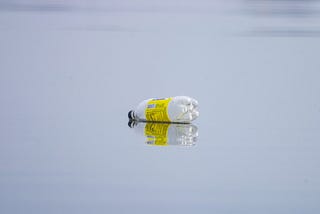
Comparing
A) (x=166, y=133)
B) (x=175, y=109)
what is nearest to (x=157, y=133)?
(x=166, y=133)

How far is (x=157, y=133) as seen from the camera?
5.49 metres

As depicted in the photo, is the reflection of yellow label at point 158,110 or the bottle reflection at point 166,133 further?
the reflection of yellow label at point 158,110

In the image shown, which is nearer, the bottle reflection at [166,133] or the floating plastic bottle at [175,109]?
the bottle reflection at [166,133]

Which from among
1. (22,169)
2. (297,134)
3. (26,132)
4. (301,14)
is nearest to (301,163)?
(297,134)

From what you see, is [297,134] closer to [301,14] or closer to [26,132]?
[26,132]

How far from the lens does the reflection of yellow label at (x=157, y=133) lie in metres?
4.90

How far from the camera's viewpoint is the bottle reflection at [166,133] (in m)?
4.92

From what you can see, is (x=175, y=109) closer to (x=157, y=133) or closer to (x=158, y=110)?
(x=158, y=110)

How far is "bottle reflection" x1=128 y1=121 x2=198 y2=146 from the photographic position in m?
4.92

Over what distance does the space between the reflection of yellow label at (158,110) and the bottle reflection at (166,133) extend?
0.08 meters

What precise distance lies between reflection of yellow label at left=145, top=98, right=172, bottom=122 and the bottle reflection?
8 centimetres

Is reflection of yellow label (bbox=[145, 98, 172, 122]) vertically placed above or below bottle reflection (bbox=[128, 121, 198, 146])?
above

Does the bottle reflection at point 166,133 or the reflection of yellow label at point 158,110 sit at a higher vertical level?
the reflection of yellow label at point 158,110

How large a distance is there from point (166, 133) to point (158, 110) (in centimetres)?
82
